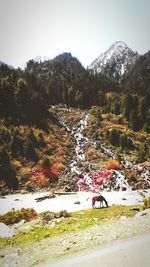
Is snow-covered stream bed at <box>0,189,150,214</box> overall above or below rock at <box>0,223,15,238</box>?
above

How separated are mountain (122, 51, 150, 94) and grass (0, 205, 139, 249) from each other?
84.7m

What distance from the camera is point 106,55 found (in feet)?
643

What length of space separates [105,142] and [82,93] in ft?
109

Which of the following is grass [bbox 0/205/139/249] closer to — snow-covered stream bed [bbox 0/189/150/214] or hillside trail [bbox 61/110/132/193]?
snow-covered stream bed [bbox 0/189/150/214]

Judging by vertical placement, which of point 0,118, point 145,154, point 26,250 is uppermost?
point 0,118

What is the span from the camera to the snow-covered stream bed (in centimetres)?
1675

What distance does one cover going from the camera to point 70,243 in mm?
11375

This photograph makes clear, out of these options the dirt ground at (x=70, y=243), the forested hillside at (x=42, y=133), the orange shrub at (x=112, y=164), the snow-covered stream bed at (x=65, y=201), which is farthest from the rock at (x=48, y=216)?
the orange shrub at (x=112, y=164)

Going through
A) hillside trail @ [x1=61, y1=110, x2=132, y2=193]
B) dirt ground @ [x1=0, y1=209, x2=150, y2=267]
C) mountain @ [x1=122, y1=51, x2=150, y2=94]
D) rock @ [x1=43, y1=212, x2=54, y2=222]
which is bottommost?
dirt ground @ [x1=0, y1=209, x2=150, y2=267]

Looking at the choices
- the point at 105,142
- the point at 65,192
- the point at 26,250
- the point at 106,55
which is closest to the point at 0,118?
the point at 105,142

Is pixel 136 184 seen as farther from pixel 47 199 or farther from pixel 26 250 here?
pixel 26 250

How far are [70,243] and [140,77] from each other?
113 m

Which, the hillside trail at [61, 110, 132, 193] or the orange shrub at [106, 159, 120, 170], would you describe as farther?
the orange shrub at [106, 159, 120, 170]

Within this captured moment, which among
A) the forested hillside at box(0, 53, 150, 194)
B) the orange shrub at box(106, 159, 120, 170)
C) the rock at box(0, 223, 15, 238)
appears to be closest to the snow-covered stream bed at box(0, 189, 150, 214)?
the forested hillside at box(0, 53, 150, 194)
